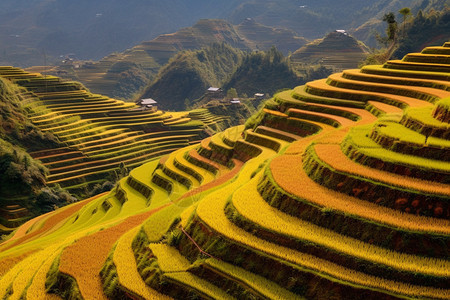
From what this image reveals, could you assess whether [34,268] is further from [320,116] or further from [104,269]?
[320,116]

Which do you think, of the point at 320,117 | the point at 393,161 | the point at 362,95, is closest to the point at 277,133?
the point at 320,117

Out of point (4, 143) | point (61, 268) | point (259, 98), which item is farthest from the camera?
point (259, 98)

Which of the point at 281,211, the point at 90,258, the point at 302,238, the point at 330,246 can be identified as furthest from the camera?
the point at 90,258

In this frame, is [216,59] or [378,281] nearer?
[378,281]

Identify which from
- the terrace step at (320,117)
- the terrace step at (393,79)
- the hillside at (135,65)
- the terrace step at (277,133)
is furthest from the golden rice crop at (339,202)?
the hillside at (135,65)

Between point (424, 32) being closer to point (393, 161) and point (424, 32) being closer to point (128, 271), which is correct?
point (393, 161)

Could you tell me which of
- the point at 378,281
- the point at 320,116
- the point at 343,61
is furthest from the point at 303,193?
the point at 343,61

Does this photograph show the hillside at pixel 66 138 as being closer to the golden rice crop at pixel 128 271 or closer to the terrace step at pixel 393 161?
the golden rice crop at pixel 128 271

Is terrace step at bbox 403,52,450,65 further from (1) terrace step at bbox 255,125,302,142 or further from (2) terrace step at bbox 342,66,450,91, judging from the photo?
(1) terrace step at bbox 255,125,302,142
